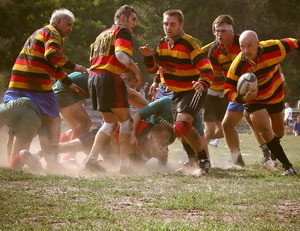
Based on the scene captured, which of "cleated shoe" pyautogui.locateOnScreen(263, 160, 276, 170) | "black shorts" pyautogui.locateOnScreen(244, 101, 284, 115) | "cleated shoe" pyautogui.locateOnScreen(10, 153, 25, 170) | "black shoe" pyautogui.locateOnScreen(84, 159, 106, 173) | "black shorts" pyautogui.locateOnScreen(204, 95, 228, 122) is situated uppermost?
"black shorts" pyautogui.locateOnScreen(244, 101, 284, 115)

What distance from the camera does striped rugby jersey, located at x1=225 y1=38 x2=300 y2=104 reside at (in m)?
7.17

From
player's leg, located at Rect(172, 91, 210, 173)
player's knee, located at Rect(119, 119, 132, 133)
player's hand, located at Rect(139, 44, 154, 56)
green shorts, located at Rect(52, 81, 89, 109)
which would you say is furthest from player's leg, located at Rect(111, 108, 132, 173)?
green shorts, located at Rect(52, 81, 89, 109)

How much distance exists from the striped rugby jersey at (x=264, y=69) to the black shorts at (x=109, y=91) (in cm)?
124

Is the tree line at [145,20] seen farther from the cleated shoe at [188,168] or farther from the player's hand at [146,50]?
the player's hand at [146,50]

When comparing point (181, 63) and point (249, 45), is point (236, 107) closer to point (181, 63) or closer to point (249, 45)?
point (249, 45)

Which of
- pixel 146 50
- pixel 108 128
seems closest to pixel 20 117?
pixel 108 128

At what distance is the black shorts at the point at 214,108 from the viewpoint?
28.8 feet

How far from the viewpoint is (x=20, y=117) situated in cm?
706

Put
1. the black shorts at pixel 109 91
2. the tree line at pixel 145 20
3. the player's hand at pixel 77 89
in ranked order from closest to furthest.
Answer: the black shorts at pixel 109 91 → the player's hand at pixel 77 89 → the tree line at pixel 145 20

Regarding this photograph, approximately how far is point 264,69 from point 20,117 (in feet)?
9.30

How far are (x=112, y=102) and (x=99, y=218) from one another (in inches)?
114

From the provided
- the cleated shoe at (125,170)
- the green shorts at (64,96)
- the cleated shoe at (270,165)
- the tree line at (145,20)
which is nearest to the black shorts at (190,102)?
the cleated shoe at (125,170)

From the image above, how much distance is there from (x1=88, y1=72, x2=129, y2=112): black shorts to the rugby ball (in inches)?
50.9

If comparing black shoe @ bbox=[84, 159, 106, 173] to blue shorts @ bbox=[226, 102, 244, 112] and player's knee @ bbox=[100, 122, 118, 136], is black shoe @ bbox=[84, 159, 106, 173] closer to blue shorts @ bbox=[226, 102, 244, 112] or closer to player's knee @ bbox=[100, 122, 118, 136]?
player's knee @ bbox=[100, 122, 118, 136]
